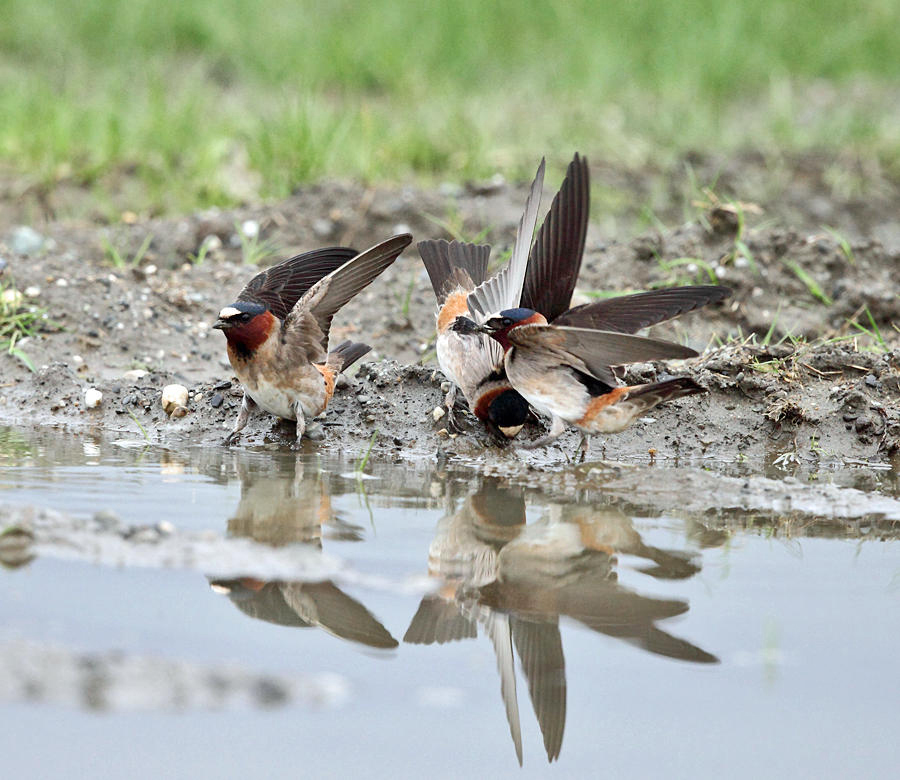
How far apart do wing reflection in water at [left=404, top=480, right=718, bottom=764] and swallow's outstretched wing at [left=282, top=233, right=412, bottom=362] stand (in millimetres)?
1226

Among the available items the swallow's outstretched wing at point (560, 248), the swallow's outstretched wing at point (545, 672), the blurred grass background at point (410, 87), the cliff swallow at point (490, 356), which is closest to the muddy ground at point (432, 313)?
the cliff swallow at point (490, 356)

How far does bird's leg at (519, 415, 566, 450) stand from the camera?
16.5ft

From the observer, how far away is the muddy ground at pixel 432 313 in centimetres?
524

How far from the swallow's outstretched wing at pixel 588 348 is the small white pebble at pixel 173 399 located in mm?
1607

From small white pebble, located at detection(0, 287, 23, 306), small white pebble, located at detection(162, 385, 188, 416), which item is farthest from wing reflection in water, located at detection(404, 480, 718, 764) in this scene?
small white pebble, located at detection(0, 287, 23, 306)

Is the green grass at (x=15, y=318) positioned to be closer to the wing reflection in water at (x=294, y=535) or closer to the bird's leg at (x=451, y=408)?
the wing reflection in water at (x=294, y=535)

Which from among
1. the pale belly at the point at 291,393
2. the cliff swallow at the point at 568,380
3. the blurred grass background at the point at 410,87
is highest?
the blurred grass background at the point at 410,87

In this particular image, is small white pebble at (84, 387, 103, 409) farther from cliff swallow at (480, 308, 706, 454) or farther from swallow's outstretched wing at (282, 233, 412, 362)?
cliff swallow at (480, 308, 706, 454)

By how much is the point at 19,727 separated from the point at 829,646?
73.1 inches

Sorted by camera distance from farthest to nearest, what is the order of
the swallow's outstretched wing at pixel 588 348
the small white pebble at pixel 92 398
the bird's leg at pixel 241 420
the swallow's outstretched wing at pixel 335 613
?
the small white pebble at pixel 92 398
the bird's leg at pixel 241 420
the swallow's outstretched wing at pixel 588 348
the swallow's outstretched wing at pixel 335 613

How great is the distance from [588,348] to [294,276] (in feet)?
4.91

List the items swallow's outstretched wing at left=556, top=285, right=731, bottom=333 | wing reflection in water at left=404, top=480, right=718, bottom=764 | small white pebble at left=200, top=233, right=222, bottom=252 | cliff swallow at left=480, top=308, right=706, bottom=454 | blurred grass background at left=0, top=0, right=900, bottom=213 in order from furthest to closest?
blurred grass background at left=0, top=0, right=900, bottom=213
small white pebble at left=200, top=233, right=222, bottom=252
cliff swallow at left=480, top=308, right=706, bottom=454
swallow's outstretched wing at left=556, top=285, right=731, bottom=333
wing reflection in water at left=404, top=480, right=718, bottom=764

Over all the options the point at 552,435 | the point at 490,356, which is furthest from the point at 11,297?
the point at 552,435

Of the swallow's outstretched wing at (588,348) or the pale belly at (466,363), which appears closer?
the swallow's outstretched wing at (588,348)
